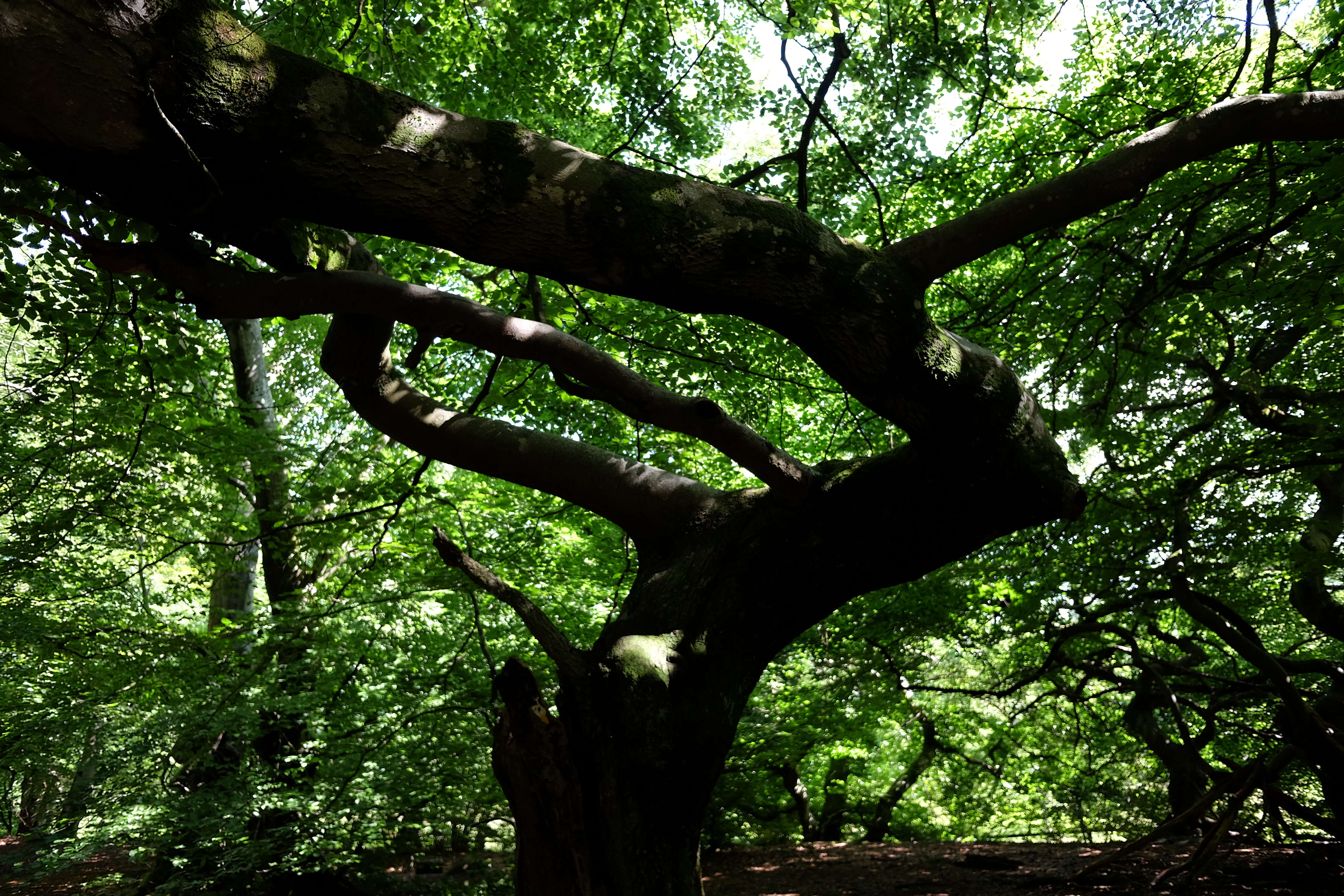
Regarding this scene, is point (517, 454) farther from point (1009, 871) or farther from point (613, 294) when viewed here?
point (1009, 871)

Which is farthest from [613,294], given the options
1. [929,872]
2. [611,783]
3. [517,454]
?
[929,872]

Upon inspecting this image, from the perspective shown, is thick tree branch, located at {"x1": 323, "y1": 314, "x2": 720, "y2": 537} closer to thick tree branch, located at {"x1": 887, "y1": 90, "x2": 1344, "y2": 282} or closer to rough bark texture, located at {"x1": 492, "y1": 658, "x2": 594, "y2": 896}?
rough bark texture, located at {"x1": 492, "y1": 658, "x2": 594, "y2": 896}

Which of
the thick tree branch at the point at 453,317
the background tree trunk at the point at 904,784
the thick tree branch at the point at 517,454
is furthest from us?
the background tree trunk at the point at 904,784

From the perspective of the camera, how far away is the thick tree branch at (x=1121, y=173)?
3.00 m

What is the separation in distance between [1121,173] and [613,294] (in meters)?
2.02

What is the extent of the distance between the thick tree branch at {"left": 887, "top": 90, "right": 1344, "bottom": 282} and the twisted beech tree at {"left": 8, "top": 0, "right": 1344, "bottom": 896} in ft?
0.04

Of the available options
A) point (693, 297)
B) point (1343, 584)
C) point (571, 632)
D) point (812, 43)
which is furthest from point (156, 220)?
point (1343, 584)

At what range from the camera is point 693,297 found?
2.69 m

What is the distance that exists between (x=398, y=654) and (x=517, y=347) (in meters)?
6.20

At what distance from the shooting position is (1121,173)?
10.2 ft

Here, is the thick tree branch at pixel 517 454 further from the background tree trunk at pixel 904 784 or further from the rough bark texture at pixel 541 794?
the background tree trunk at pixel 904 784

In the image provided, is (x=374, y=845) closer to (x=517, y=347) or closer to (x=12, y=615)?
(x=12, y=615)

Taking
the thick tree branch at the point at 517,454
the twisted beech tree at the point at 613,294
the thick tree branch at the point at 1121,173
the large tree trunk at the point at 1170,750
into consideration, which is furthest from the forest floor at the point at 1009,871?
the thick tree branch at the point at 1121,173

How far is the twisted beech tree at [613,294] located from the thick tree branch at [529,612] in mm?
15
